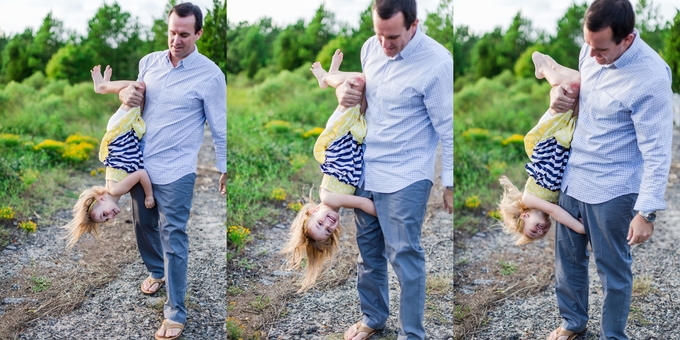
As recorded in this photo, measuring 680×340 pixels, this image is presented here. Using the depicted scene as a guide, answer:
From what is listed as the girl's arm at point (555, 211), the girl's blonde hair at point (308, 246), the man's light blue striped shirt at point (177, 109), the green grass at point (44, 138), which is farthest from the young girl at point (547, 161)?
the green grass at point (44, 138)

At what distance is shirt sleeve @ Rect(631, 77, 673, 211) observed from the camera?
302 cm

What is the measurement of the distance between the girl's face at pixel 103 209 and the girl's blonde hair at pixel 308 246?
967 mm

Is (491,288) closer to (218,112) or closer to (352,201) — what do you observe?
(352,201)

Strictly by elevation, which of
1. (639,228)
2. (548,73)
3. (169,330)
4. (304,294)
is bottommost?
(169,330)

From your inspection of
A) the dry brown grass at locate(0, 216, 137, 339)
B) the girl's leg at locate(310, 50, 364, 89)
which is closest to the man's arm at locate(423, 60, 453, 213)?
the girl's leg at locate(310, 50, 364, 89)

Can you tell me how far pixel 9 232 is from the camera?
411 centimetres

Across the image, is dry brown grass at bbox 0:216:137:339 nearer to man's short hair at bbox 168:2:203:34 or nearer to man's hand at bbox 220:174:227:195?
man's hand at bbox 220:174:227:195

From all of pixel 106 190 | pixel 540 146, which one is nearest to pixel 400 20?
pixel 540 146

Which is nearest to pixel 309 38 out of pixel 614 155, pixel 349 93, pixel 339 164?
pixel 349 93

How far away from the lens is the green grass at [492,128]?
525 cm

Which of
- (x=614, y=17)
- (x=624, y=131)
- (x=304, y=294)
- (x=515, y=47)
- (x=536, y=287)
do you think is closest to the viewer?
(x=614, y=17)

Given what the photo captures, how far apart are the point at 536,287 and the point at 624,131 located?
145 cm

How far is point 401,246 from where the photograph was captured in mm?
3424

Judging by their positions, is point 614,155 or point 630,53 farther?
point 614,155
